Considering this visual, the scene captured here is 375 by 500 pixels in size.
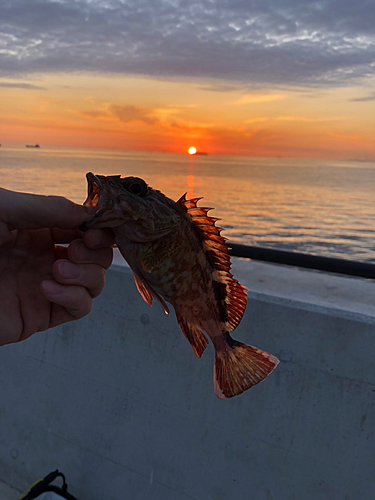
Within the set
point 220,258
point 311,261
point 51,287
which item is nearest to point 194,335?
point 220,258

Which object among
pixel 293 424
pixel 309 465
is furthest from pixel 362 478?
pixel 293 424

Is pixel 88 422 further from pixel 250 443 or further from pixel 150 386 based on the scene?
pixel 250 443

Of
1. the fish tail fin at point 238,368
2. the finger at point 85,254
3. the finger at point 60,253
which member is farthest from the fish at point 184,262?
the finger at point 60,253

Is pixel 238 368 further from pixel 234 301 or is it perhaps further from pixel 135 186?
pixel 135 186

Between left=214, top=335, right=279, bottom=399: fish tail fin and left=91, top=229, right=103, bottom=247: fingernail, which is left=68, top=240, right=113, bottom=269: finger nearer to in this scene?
left=91, top=229, right=103, bottom=247: fingernail

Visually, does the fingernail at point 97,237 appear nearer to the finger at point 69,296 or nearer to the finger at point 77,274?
the finger at point 77,274

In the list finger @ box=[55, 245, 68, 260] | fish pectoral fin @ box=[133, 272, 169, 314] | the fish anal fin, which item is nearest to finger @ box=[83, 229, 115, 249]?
fish pectoral fin @ box=[133, 272, 169, 314]
